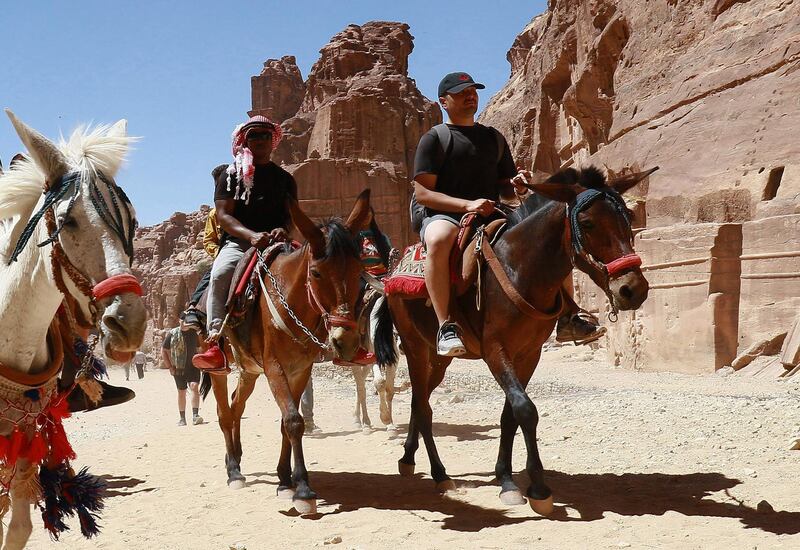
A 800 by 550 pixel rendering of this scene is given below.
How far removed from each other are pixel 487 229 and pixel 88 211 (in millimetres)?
3395

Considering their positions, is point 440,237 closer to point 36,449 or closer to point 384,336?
point 384,336

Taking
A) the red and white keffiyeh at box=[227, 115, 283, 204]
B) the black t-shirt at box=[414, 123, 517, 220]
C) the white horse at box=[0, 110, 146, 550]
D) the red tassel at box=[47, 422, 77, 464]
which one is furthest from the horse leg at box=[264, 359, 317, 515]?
the white horse at box=[0, 110, 146, 550]

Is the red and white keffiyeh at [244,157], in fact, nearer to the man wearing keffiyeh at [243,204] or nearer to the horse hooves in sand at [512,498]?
the man wearing keffiyeh at [243,204]

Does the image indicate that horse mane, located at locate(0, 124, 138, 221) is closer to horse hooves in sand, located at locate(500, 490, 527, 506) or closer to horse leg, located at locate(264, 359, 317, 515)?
horse leg, located at locate(264, 359, 317, 515)

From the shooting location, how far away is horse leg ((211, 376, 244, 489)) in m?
6.94

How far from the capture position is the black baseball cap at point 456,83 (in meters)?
6.05

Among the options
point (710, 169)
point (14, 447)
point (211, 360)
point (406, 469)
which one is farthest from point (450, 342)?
point (710, 169)

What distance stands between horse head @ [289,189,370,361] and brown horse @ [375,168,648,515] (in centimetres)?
85

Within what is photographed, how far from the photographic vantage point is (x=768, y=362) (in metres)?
13.8

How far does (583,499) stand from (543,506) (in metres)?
0.58

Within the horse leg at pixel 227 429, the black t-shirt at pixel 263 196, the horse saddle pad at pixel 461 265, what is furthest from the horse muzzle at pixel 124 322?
the horse leg at pixel 227 429

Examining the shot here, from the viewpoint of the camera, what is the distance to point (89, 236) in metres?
2.95

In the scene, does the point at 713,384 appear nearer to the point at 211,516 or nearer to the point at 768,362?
the point at 768,362

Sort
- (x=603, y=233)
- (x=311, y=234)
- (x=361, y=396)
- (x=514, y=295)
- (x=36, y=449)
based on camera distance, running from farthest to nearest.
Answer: (x=361, y=396) → (x=311, y=234) → (x=514, y=295) → (x=603, y=233) → (x=36, y=449)
